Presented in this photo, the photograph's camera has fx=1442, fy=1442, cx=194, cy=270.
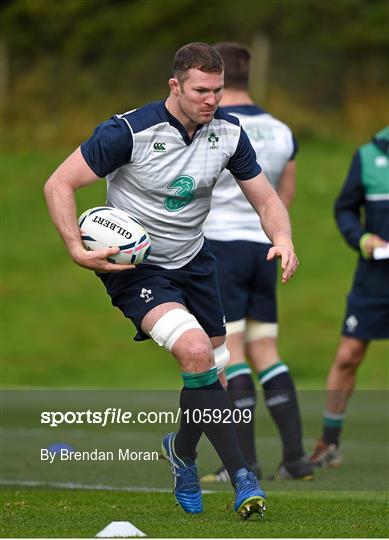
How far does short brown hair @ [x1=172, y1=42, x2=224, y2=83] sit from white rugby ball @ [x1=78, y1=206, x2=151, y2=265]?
0.74 m

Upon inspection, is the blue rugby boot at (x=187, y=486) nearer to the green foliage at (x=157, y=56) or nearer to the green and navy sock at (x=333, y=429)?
the green and navy sock at (x=333, y=429)

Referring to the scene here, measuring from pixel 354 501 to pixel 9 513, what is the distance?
189 centimetres

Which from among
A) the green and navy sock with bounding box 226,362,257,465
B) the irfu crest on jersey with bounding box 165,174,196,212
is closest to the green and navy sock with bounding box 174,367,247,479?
the irfu crest on jersey with bounding box 165,174,196,212

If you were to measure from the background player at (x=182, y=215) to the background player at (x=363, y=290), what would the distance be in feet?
8.37

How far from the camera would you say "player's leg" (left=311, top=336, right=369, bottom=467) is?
387 inches

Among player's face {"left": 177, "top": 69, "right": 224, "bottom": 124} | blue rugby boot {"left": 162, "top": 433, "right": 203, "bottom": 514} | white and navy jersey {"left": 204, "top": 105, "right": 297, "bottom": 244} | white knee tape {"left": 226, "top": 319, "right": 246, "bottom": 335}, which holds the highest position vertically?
player's face {"left": 177, "top": 69, "right": 224, "bottom": 124}

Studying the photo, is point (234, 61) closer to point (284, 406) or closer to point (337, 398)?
point (284, 406)

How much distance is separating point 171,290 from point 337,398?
305cm

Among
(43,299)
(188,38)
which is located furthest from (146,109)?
(188,38)

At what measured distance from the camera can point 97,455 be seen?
8.45 metres

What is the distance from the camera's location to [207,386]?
702cm

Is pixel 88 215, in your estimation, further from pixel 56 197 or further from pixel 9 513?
pixel 9 513

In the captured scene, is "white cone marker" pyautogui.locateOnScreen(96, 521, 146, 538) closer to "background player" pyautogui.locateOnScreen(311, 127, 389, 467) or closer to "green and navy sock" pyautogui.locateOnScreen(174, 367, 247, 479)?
"green and navy sock" pyautogui.locateOnScreen(174, 367, 247, 479)

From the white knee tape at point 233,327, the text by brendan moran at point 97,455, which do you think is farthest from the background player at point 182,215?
the white knee tape at point 233,327
